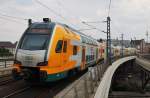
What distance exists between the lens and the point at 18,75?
17.5 meters

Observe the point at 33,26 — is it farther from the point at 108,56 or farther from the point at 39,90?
the point at 108,56

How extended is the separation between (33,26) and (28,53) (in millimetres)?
1978

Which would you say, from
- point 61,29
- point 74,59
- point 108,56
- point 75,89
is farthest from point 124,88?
point 75,89

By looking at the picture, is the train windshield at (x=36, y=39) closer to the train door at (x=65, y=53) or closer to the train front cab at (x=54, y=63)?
the train front cab at (x=54, y=63)

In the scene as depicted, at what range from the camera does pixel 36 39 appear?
1808cm

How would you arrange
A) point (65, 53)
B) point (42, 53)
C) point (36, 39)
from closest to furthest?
1. point (42, 53)
2. point (36, 39)
3. point (65, 53)

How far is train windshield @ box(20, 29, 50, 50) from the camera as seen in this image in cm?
1769

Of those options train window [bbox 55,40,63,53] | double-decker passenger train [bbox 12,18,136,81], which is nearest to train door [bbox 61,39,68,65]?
double-decker passenger train [bbox 12,18,136,81]

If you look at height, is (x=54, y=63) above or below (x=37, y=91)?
above

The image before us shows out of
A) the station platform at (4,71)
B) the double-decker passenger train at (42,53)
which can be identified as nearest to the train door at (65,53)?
the double-decker passenger train at (42,53)

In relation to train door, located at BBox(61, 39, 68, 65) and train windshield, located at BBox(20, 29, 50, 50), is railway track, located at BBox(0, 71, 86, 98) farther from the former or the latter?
train windshield, located at BBox(20, 29, 50, 50)

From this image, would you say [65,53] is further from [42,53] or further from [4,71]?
[4,71]

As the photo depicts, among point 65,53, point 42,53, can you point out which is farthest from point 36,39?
point 65,53

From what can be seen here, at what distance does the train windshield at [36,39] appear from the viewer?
17.7 metres
